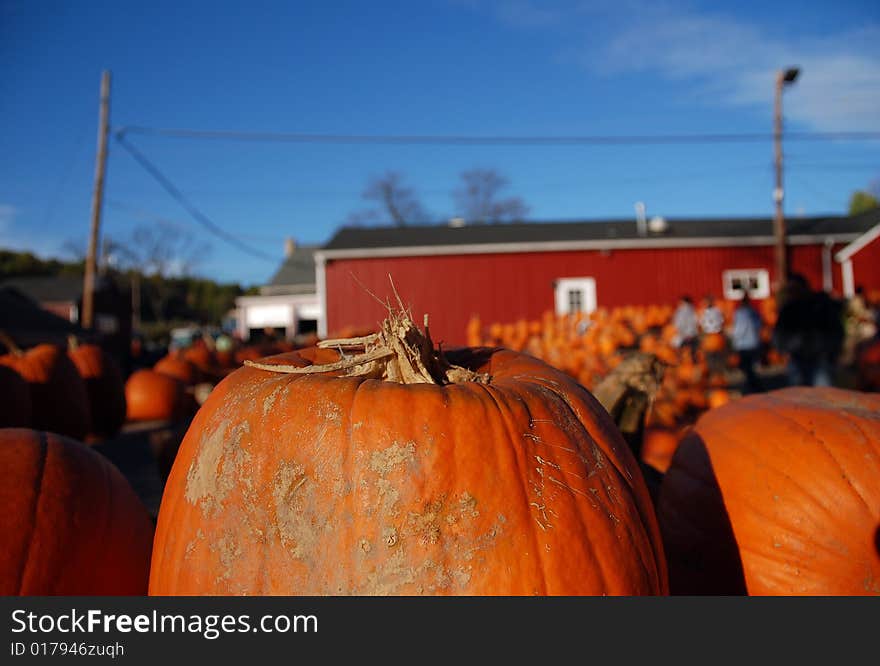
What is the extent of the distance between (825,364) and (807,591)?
21.4ft

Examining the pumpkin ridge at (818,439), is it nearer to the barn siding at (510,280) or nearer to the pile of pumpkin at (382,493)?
the pile of pumpkin at (382,493)

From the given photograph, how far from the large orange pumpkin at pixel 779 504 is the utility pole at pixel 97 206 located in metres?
17.6

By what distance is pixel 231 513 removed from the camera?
4.54 feet

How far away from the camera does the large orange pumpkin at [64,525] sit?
5.56ft

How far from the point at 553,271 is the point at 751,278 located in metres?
6.91

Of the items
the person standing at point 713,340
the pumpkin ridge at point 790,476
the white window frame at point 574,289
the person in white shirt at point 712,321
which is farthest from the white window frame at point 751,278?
the pumpkin ridge at point 790,476

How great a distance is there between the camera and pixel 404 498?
1.31m

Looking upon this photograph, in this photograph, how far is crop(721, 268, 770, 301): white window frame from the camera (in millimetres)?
21359

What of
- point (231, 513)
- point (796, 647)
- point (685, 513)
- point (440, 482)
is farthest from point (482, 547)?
point (685, 513)

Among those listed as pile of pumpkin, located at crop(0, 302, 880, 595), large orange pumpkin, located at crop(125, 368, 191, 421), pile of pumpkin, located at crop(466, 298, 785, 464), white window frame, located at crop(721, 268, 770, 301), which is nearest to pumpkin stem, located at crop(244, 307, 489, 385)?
pile of pumpkin, located at crop(0, 302, 880, 595)

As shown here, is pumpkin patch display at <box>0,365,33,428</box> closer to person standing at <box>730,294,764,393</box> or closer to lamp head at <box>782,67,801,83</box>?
person standing at <box>730,294,764,393</box>

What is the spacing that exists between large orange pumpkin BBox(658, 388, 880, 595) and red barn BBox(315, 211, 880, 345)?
18.0 meters

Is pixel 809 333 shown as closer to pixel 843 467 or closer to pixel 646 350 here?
pixel 646 350

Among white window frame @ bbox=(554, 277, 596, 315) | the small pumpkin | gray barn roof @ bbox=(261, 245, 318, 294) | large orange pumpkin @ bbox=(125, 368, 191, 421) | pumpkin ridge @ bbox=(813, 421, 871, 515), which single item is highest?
gray barn roof @ bbox=(261, 245, 318, 294)
